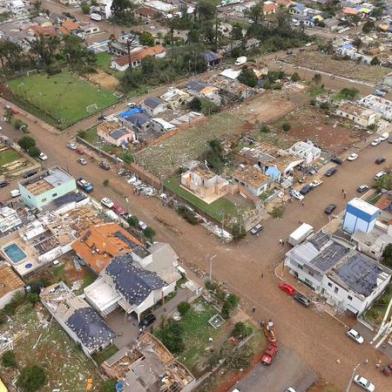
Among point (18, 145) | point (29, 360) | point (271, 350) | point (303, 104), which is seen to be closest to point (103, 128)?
point (18, 145)

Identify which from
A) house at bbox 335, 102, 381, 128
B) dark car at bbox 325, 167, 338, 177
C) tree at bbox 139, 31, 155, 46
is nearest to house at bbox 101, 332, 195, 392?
dark car at bbox 325, 167, 338, 177

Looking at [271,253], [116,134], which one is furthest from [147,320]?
[116,134]

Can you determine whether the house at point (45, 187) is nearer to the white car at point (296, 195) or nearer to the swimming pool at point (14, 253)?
the swimming pool at point (14, 253)

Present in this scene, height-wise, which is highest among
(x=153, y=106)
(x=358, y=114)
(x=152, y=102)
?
(x=358, y=114)

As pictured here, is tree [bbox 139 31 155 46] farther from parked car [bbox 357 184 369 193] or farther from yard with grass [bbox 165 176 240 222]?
parked car [bbox 357 184 369 193]

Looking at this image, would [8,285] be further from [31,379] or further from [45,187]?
[45,187]

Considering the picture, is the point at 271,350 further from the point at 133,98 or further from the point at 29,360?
the point at 133,98

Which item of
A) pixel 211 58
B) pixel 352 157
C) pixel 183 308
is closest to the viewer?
pixel 183 308
